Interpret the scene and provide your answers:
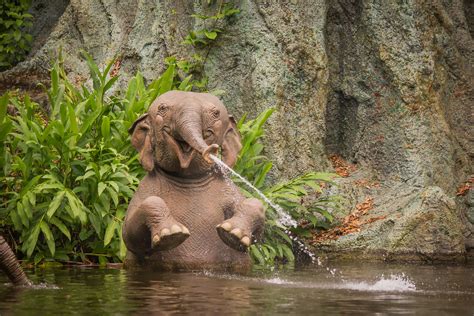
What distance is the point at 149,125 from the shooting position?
352 inches

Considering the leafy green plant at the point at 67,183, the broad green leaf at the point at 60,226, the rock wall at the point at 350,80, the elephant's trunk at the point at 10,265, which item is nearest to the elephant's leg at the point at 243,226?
the elephant's trunk at the point at 10,265

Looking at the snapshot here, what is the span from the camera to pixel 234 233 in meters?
8.24

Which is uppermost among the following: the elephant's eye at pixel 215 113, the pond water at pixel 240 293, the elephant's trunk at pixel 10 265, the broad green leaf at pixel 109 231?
the elephant's eye at pixel 215 113

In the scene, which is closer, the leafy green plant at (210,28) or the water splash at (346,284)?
the water splash at (346,284)

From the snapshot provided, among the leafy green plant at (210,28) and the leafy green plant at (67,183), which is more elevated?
the leafy green plant at (210,28)

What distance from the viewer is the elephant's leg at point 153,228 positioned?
A: 8.13 meters

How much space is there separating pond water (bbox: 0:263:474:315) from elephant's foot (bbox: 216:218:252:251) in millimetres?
267

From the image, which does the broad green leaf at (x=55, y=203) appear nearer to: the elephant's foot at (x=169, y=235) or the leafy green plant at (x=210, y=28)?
the elephant's foot at (x=169, y=235)

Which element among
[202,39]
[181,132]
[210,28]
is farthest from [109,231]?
[210,28]

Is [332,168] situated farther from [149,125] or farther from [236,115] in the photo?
[149,125]

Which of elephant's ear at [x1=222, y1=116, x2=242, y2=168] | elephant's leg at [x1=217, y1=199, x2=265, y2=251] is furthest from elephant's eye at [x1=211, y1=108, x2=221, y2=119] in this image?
elephant's leg at [x1=217, y1=199, x2=265, y2=251]

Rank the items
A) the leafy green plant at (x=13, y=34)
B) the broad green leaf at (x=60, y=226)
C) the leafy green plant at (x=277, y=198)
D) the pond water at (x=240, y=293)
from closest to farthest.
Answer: the pond water at (x=240, y=293), the broad green leaf at (x=60, y=226), the leafy green plant at (x=277, y=198), the leafy green plant at (x=13, y=34)

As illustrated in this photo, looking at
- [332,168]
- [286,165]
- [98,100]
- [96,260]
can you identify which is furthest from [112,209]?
[332,168]

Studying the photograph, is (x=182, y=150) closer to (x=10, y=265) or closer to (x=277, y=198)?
(x=10, y=265)
